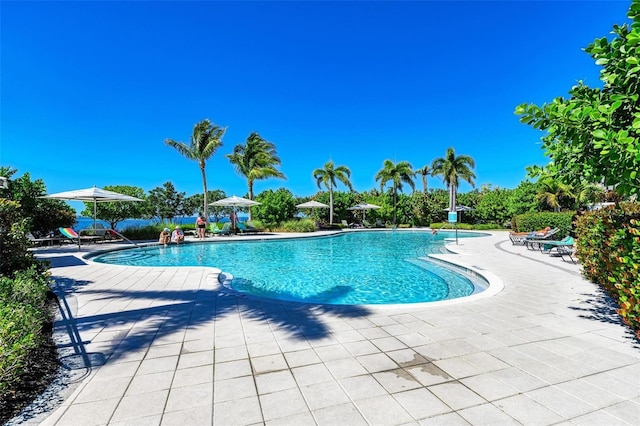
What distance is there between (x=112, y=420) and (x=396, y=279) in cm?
721

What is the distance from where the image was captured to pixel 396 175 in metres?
28.7

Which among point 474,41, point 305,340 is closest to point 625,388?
point 305,340

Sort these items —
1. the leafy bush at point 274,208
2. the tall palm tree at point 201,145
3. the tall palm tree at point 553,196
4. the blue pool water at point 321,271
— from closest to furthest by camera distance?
the blue pool water at point 321,271, the tall palm tree at point 201,145, the tall palm tree at point 553,196, the leafy bush at point 274,208

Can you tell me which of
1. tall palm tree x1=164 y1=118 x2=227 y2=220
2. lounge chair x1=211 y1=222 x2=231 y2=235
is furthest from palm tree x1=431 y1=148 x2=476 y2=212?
tall palm tree x1=164 y1=118 x2=227 y2=220

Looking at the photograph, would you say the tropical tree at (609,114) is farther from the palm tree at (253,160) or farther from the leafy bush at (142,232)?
the palm tree at (253,160)

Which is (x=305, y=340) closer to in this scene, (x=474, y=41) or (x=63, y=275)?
(x=63, y=275)

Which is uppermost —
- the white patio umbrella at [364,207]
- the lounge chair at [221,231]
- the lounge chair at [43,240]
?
the white patio umbrella at [364,207]

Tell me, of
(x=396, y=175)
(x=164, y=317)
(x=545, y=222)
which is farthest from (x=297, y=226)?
(x=164, y=317)

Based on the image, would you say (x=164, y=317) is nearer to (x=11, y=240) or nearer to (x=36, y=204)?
(x=11, y=240)

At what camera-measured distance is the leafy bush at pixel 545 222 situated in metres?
14.8

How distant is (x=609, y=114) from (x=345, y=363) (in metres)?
3.13

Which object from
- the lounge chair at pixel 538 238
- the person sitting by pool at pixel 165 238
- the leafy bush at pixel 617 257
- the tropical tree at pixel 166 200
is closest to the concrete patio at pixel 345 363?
the leafy bush at pixel 617 257

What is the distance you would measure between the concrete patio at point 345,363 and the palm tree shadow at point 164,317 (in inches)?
1.0

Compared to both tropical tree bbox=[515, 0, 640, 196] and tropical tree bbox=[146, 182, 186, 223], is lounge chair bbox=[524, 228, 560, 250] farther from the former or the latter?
tropical tree bbox=[146, 182, 186, 223]
